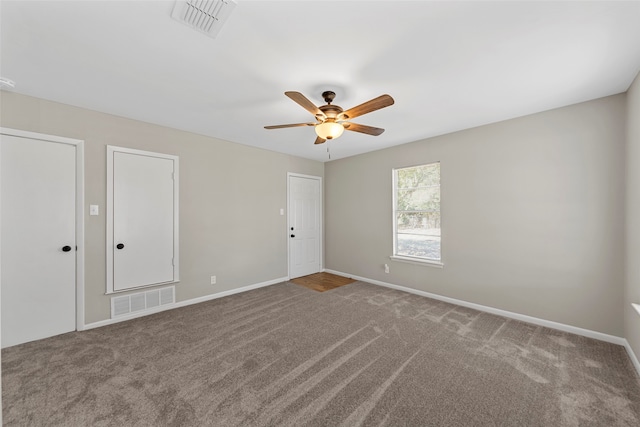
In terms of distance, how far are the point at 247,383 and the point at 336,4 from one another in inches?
111

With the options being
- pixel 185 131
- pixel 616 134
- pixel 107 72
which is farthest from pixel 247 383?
pixel 616 134

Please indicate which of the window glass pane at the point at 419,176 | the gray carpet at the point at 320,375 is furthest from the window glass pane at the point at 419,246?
the gray carpet at the point at 320,375

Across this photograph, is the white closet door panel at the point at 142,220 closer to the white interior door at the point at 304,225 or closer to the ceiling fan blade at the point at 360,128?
the white interior door at the point at 304,225

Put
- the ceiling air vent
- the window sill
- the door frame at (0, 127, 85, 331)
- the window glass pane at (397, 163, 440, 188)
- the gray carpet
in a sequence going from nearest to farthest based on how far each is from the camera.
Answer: the ceiling air vent
the gray carpet
the door frame at (0, 127, 85, 331)
the window sill
the window glass pane at (397, 163, 440, 188)

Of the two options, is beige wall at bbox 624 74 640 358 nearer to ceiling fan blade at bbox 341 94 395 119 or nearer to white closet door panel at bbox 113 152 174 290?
ceiling fan blade at bbox 341 94 395 119

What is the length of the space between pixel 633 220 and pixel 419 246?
7.87ft

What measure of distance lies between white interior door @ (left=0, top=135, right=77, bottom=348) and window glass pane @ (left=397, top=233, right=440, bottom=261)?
14.6 feet

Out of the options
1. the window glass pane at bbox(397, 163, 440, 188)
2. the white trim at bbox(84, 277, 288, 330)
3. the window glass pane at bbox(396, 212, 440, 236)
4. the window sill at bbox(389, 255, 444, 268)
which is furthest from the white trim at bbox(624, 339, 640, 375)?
the white trim at bbox(84, 277, 288, 330)

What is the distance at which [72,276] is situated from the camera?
321 cm

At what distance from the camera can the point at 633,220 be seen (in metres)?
2.63

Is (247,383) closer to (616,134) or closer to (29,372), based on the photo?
(29,372)

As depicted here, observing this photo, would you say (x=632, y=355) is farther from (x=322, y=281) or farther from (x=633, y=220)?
(x=322, y=281)

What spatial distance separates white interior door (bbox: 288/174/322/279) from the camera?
5520 millimetres

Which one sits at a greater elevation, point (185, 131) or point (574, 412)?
point (185, 131)
